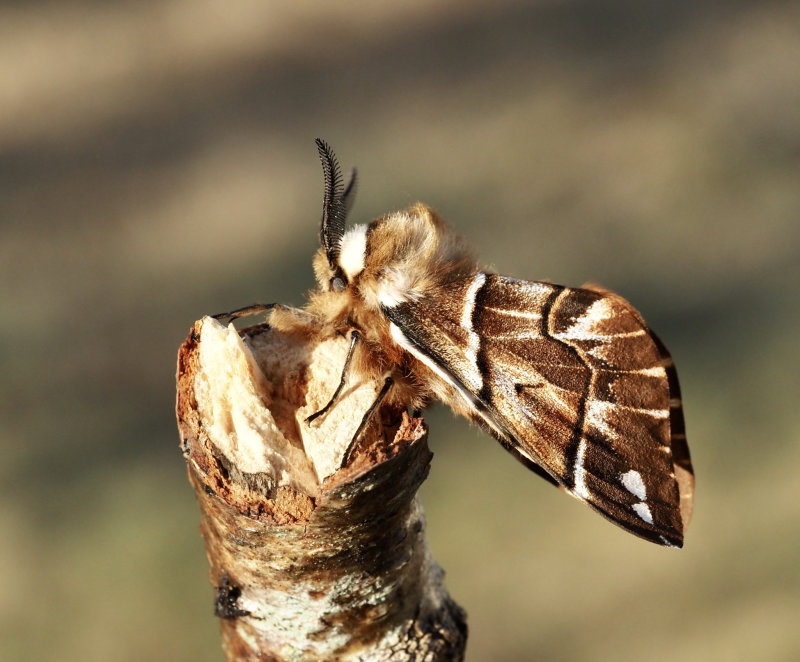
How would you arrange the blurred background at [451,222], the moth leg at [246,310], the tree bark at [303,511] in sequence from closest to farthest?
the tree bark at [303,511] → the moth leg at [246,310] → the blurred background at [451,222]

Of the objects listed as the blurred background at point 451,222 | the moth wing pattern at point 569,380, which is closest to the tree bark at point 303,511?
the moth wing pattern at point 569,380

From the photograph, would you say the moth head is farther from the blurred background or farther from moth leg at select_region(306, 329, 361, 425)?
the blurred background

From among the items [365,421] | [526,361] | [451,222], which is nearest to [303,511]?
[365,421]

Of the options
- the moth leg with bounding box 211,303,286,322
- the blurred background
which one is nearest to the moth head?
the moth leg with bounding box 211,303,286,322

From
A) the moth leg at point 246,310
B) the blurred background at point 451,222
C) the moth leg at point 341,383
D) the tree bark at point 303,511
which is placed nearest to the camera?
the tree bark at point 303,511

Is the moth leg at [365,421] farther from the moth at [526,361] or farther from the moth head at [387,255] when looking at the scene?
the moth head at [387,255]

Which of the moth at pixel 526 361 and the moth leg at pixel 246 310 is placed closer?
the moth at pixel 526 361
